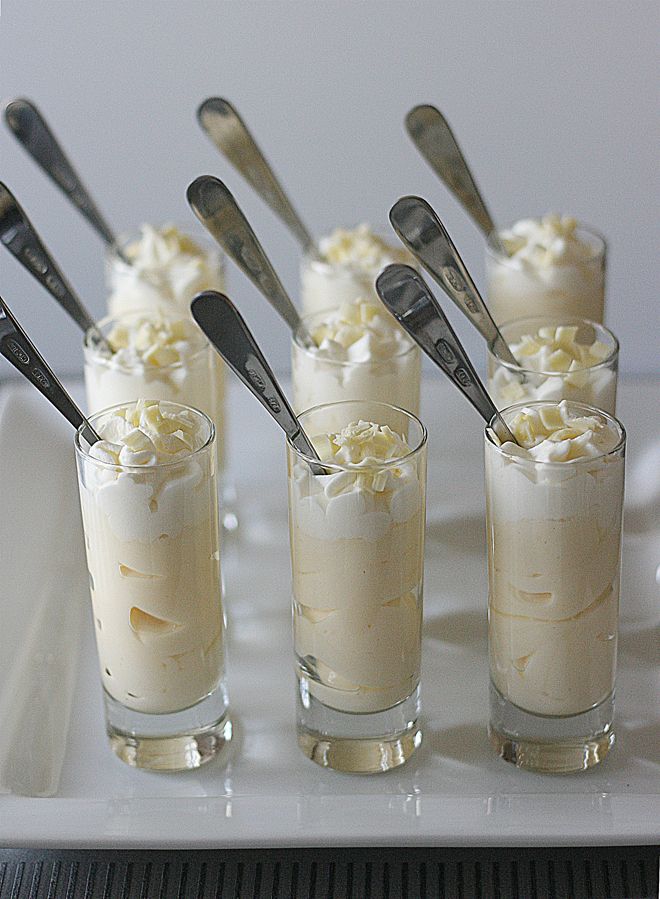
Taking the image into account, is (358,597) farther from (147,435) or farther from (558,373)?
(558,373)

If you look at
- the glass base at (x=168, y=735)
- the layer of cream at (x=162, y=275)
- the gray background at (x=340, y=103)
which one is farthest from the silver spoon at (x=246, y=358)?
the gray background at (x=340, y=103)

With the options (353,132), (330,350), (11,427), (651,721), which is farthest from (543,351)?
(353,132)

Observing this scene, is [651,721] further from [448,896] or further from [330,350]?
[330,350]

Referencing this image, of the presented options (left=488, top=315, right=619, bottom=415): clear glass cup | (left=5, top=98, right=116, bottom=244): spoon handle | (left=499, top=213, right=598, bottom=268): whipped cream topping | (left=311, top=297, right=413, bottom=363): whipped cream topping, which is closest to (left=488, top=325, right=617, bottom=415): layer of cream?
(left=488, top=315, right=619, bottom=415): clear glass cup

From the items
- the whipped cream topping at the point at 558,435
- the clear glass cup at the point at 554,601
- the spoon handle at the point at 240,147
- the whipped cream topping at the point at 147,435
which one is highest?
the spoon handle at the point at 240,147

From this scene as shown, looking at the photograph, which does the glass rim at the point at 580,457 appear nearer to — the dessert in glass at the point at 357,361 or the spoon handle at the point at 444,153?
the dessert in glass at the point at 357,361

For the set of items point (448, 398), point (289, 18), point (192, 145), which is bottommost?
point (448, 398)

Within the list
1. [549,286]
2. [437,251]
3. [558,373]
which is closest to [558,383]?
[558,373]
